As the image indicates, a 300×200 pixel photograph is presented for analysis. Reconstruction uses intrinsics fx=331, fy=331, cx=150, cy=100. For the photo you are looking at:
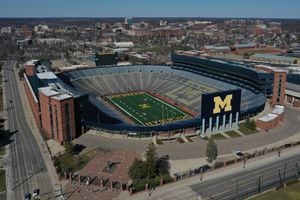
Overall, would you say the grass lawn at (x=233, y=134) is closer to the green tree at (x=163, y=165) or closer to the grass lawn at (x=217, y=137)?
the grass lawn at (x=217, y=137)

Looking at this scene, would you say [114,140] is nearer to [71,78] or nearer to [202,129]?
[202,129]

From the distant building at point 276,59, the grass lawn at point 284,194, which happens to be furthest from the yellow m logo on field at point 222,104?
the distant building at point 276,59

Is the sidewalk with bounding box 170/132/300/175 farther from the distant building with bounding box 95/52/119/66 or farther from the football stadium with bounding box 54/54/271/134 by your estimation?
the distant building with bounding box 95/52/119/66

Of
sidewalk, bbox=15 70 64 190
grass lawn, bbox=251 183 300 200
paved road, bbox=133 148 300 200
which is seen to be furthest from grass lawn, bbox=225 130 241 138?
sidewalk, bbox=15 70 64 190

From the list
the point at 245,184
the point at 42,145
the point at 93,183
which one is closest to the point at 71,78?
the point at 42,145

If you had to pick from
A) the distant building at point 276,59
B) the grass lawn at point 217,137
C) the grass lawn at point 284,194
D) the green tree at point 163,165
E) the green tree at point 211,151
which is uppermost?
the distant building at point 276,59

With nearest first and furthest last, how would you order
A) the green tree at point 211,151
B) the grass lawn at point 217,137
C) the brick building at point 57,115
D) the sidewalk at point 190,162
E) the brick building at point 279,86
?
the sidewalk at point 190,162
the green tree at point 211,151
the brick building at point 57,115
the grass lawn at point 217,137
the brick building at point 279,86
